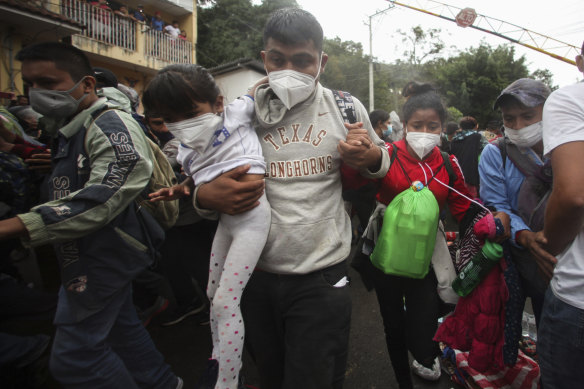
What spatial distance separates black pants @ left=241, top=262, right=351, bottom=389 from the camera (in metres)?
1.27

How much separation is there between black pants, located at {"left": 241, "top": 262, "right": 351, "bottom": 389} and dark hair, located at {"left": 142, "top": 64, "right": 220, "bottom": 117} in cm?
77

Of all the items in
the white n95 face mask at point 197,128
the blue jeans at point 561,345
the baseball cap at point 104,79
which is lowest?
the blue jeans at point 561,345

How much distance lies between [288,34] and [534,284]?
190 centimetres

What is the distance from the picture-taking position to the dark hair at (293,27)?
1264 mm

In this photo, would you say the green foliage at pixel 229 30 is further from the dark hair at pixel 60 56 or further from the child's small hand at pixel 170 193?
the child's small hand at pixel 170 193

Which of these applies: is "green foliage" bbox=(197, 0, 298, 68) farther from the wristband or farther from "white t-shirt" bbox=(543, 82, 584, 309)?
"white t-shirt" bbox=(543, 82, 584, 309)

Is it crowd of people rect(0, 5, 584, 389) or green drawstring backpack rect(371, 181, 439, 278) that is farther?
green drawstring backpack rect(371, 181, 439, 278)

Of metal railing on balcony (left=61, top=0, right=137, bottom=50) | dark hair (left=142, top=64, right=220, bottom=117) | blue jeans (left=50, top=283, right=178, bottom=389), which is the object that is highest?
metal railing on balcony (left=61, top=0, right=137, bottom=50)

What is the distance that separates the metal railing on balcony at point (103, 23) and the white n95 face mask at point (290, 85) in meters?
11.8

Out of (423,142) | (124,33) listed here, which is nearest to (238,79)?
(124,33)

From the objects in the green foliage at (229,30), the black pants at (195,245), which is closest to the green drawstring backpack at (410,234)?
the black pants at (195,245)

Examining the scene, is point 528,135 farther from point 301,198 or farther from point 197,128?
point 197,128

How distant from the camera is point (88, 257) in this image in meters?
1.70

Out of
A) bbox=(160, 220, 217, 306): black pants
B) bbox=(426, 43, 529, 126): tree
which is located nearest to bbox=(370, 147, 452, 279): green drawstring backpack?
bbox=(160, 220, 217, 306): black pants
